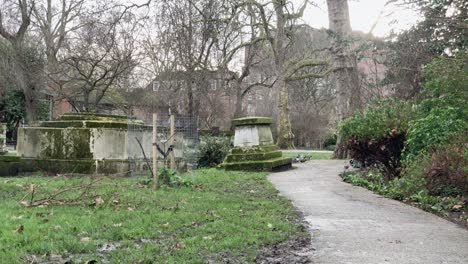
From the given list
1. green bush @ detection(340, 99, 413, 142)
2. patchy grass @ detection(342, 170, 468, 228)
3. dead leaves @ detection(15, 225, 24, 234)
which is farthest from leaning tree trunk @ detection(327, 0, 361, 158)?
dead leaves @ detection(15, 225, 24, 234)

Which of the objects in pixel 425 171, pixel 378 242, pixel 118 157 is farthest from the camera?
pixel 118 157

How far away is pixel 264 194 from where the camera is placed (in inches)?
386

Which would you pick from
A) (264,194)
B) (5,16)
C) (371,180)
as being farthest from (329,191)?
(5,16)

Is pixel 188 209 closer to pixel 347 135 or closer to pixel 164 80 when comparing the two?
pixel 347 135

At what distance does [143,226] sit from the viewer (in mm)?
5781

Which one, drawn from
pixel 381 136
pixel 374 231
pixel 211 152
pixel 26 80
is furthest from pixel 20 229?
pixel 26 80

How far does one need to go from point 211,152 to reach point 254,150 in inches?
108

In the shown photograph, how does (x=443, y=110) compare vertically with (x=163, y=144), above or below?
above

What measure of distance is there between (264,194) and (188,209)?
9.58ft

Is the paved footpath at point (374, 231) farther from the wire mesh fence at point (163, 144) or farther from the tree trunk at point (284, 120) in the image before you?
the tree trunk at point (284, 120)

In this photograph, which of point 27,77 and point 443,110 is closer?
point 443,110

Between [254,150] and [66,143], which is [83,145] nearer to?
[66,143]

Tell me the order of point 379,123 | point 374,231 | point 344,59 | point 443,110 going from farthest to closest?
point 344,59 < point 379,123 < point 443,110 < point 374,231

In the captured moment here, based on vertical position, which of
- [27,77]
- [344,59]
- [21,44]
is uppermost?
[21,44]
